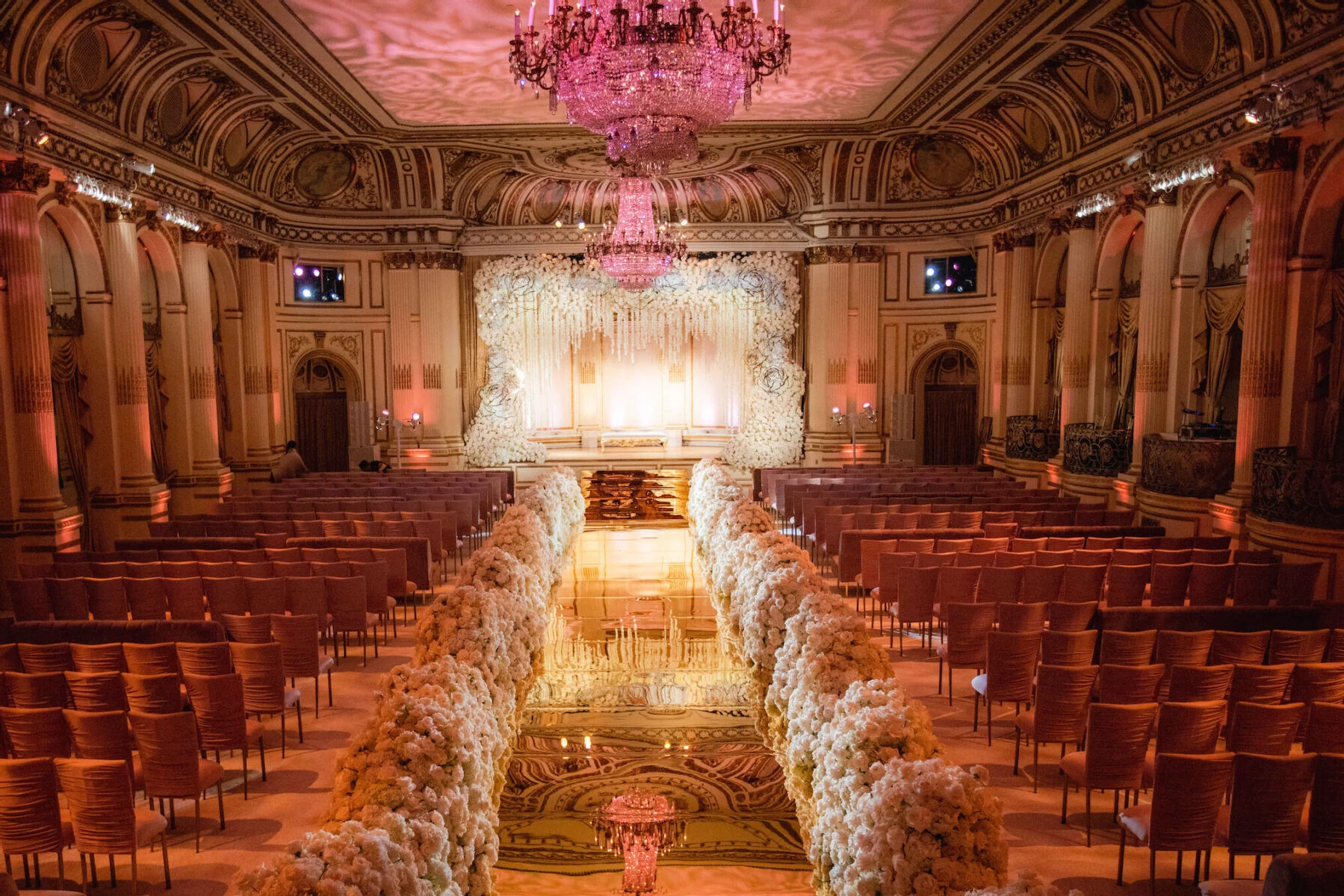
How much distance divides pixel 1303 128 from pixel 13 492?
14343mm

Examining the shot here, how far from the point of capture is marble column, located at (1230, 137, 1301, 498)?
33.4 ft

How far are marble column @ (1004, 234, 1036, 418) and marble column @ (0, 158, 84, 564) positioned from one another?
15.1 m

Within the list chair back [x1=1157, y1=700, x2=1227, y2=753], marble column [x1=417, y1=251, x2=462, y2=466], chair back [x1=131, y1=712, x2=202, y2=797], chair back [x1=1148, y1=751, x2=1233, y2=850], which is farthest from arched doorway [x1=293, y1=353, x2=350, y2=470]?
chair back [x1=1148, y1=751, x2=1233, y2=850]

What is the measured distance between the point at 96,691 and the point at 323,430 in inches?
627

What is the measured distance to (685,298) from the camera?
21406mm

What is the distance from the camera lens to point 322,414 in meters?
20.8

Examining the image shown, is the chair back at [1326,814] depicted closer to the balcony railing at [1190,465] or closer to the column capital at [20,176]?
the balcony railing at [1190,465]

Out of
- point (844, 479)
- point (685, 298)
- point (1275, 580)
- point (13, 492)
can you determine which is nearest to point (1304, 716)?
point (1275, 580)

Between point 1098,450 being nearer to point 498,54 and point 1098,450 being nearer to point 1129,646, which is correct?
point 1129,646

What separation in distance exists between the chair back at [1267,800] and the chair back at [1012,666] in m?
1.99

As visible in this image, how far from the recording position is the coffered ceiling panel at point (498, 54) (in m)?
11.6

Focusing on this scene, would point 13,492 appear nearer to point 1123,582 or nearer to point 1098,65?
point 1123,582

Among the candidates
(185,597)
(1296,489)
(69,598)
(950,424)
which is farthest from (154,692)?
(950,424)

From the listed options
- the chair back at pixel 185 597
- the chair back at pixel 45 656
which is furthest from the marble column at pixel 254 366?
the chair back at pixel 45 656
